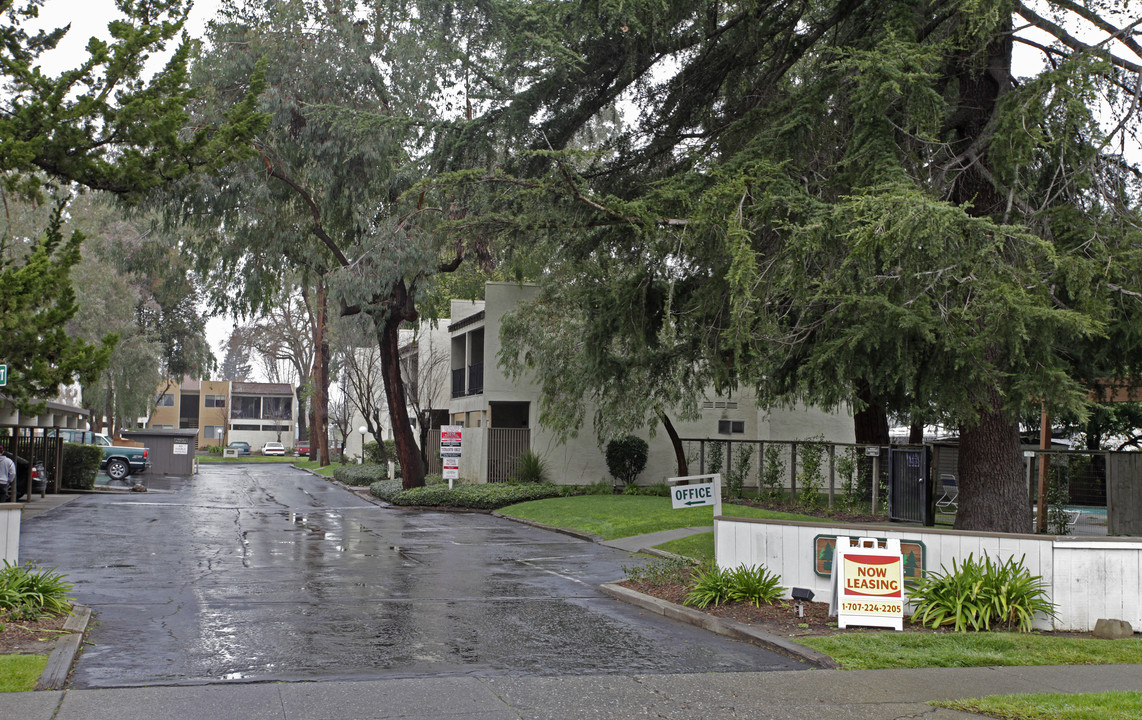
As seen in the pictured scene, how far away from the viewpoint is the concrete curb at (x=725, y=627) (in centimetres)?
894

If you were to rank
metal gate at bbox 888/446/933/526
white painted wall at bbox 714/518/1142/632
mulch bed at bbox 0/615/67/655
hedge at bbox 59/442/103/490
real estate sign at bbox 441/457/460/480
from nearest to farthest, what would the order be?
mulch bed at bbox 0/615/67/655 → white painted wall at bbox 714/518/1142/632 → metal gate at bbox 888/446/933/526 → real estate sign at bbox 441/457/460/480 → hedge at bbox 59/442/103/490

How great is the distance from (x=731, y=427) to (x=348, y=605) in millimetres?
23969

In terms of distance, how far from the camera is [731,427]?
34.3 m

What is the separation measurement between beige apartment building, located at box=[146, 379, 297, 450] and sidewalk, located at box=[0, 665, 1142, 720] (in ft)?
307

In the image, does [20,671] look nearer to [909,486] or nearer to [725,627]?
[725,627]

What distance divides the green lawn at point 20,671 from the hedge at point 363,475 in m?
32.0

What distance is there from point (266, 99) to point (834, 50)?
20098 mm

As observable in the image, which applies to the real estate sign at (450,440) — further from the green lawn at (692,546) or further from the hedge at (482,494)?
the green lawn at (692,546)

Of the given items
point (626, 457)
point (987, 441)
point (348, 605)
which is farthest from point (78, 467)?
point (987, 441)

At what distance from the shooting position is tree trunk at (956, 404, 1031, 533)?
14.6 m

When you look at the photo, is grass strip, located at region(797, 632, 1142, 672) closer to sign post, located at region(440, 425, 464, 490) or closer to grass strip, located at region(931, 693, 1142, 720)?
grass strip, located at region(931, 693, 1142, 720)

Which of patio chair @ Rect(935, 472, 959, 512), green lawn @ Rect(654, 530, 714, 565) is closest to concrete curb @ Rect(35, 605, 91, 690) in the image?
green lawn @ Rect(654, 530, 714, 565)

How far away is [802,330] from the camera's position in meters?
13.0

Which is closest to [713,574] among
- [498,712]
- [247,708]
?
[498,712]
